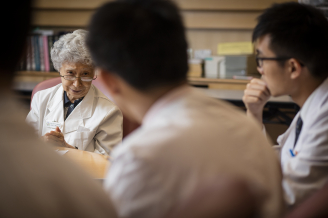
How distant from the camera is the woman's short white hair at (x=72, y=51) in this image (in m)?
1.83

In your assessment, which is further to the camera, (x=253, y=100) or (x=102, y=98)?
(x=102, y=98)

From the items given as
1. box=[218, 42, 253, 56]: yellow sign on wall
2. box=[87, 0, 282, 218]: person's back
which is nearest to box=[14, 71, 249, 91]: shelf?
box=[218, 42, 253, 56]: yellow sign on wall

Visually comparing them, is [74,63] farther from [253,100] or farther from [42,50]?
[42,50]

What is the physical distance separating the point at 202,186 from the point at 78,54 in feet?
4.78

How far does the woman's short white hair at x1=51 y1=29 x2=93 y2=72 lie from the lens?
72.1 inches

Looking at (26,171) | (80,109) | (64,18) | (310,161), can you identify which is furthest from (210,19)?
(26,171)

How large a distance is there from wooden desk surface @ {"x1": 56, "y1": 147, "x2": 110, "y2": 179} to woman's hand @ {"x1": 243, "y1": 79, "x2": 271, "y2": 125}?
0.72 meters

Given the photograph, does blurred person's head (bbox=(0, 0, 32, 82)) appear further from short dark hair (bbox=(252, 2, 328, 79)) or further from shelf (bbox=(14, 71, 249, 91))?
shelf (bbox=(14, 71, 249, 91))

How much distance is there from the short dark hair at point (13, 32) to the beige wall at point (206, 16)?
115 inches

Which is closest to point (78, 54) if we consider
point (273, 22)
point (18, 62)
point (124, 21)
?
point (273, 22)

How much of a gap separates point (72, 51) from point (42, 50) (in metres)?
1.83

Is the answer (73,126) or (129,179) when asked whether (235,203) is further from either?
(73,126)

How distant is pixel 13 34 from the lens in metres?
0.53

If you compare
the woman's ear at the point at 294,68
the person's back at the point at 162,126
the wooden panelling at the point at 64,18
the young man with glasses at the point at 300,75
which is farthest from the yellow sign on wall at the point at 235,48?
the person's back at the point at 162,126
